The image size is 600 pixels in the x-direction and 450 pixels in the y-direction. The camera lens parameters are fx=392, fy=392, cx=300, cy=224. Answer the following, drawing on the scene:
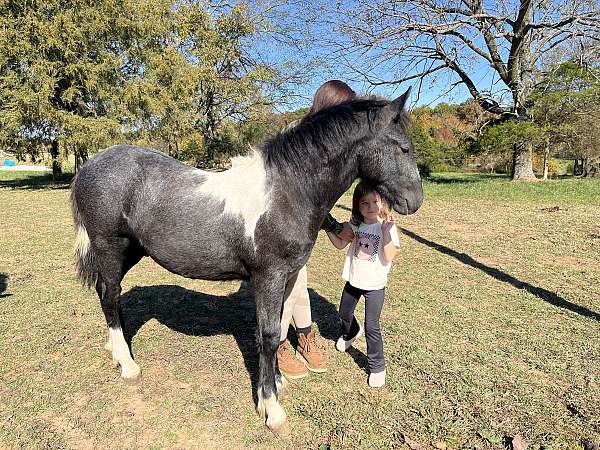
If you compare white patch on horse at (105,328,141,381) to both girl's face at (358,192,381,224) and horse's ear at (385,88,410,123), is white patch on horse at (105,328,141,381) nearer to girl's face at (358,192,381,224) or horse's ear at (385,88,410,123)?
girl's face at (358,192,381,224)

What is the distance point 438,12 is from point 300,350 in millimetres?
16180

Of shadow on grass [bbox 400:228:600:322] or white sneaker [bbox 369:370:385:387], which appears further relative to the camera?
shadow on grass [bbox 400:228:600:322]

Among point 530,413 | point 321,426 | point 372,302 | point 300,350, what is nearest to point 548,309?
point 530,413

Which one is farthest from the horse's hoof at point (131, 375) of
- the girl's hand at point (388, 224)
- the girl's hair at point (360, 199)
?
the girl's hand at point (388, 224)

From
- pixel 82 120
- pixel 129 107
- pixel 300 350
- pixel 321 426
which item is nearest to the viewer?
pixel 321 426

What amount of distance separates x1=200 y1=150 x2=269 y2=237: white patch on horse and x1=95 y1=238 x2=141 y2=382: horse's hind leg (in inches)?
33.2

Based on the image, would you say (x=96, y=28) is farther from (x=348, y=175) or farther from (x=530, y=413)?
(x=530, y=413)

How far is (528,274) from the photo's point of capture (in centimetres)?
557

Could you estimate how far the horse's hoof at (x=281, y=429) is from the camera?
97.4 inches

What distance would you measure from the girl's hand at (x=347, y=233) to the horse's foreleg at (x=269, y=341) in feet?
2.51

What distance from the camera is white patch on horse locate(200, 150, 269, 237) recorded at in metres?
2.41

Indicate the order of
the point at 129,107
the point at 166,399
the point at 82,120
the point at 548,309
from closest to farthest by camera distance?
the point at 166,399 → the point at 548,309 → the point at 82,120 → the point at 129,107

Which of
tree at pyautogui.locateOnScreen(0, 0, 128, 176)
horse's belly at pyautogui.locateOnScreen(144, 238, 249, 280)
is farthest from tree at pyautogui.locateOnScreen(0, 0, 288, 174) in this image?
horse's belly at pyautogui.locateOnScreen(144, 238, 249, 280)

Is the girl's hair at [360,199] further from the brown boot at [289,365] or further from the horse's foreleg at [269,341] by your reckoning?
the brown boot at [289,365]
